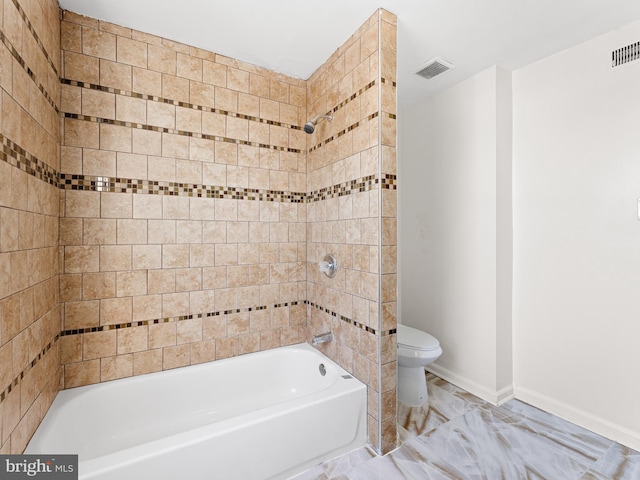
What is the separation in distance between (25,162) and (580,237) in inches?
114

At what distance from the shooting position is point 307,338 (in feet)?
7.98

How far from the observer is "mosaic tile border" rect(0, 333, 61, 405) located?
1081 millimetres

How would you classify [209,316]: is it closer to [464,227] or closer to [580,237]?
[464,227]

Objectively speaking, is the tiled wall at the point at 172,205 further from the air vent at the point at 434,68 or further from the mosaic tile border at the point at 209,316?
the air vent at the point at 434,68

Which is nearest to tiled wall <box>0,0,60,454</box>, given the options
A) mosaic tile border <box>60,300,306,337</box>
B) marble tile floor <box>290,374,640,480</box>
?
mosaic tile border <box>60,300,306,337</box>

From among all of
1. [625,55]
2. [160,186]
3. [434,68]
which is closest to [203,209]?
[160,186]

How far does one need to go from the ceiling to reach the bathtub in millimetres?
2044

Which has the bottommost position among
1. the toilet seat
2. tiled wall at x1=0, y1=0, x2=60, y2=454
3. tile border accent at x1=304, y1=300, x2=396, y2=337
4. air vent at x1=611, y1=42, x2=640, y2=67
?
the toilet seat

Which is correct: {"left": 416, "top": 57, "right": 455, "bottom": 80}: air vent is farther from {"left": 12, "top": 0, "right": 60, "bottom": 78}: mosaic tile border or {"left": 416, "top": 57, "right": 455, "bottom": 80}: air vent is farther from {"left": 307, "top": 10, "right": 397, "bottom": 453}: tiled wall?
{"left": 12, "top": 0, "right": 60, "bottom": 78}: mosaic tile border

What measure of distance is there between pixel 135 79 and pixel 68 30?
0.37m

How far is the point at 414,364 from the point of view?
2156mm

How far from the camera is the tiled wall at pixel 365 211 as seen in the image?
169 cm

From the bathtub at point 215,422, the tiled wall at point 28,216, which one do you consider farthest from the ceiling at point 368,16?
the bathtub at point 215,422

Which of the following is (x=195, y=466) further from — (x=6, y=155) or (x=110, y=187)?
(x=110, y=187)
